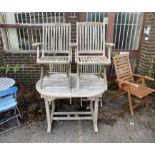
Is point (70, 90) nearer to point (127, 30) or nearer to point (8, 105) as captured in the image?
point (8, 105)

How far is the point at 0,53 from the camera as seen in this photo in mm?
3619

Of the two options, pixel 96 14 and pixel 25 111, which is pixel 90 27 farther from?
pixel 25 111

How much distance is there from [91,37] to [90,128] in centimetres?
154

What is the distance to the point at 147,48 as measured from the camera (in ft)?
11.6

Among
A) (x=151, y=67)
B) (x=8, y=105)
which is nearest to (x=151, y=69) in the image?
(x=151, y=67)

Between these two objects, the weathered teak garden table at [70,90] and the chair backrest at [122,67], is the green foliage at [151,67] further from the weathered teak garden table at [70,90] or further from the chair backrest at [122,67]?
the weathered teak garden table at [70,90]

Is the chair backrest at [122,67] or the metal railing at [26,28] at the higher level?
the metal railing at [26,28]

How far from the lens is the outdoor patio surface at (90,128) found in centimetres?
257

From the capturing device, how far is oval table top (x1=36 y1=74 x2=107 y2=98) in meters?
2.41

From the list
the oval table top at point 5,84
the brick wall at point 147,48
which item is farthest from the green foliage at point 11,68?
the brick wall at point 147,48

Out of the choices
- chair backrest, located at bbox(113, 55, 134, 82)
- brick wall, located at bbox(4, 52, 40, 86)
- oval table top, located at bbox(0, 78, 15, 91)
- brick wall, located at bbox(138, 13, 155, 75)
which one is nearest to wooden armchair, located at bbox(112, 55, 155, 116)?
chair backrest, located at bbox(113, 55, 134, 82)

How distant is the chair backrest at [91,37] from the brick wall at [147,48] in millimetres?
1255

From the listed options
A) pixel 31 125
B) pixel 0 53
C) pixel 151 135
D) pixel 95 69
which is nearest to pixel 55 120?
pixel 31 125

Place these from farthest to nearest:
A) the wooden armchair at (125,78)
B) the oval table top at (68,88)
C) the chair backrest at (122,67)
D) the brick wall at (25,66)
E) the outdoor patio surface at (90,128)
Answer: the brick wall at (25,66), the chair backrest at (122,67), the wooden armchair at (125,78), the outdoor patio surface at (90,128), the oval table top at (68,88)
